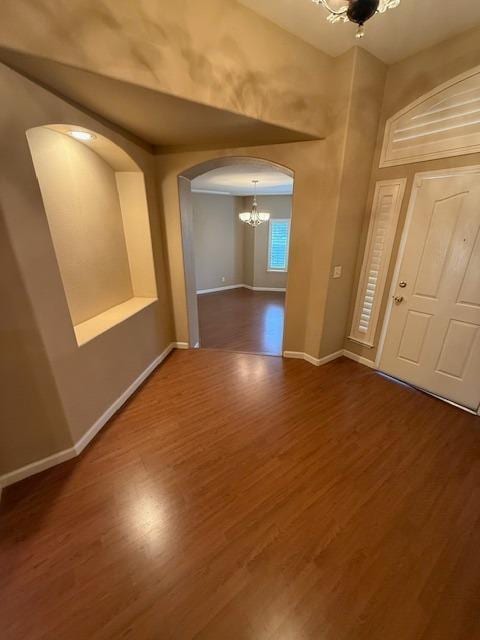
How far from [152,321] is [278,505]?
2.21 m

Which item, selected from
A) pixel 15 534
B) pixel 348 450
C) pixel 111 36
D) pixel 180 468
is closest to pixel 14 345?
pixel 15 534

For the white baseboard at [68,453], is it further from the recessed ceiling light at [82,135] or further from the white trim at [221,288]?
the white trim at [221,288]

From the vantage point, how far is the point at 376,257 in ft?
9.11

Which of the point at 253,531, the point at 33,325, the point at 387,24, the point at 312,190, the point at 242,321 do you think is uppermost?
the point at 387,24

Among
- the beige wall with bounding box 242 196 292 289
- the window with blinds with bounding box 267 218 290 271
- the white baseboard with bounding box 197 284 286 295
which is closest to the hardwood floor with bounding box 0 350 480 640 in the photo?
the white baseboard with bounding box 197 284 286 295

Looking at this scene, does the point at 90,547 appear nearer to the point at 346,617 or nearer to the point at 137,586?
the point at 137,586

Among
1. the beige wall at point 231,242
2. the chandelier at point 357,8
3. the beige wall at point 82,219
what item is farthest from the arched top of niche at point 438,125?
the beige wall at point 231,242

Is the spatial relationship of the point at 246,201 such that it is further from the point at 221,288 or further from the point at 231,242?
the point at 221,288

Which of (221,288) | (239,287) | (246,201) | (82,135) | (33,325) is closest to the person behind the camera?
(33,325)

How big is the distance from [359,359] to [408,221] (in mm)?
1635

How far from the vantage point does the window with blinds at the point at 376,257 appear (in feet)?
8.46

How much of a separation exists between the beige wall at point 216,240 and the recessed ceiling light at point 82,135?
4.78 m

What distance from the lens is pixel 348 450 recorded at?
193 centimetres

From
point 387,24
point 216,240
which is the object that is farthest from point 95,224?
point 216,240
